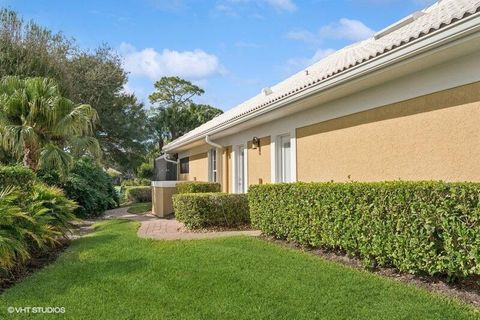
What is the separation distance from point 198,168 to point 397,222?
15.4m

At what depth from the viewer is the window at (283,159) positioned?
11742mm

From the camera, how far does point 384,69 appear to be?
6.59 meters

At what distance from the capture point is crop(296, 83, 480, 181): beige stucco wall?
5.99 meters

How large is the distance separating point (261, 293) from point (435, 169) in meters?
3.36

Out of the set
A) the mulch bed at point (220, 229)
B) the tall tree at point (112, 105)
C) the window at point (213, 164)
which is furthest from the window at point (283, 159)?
the tall tree at point (112, 105)

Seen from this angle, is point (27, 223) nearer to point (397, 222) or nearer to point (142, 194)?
point (397, 222)

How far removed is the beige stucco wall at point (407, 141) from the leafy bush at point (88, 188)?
1164 cm

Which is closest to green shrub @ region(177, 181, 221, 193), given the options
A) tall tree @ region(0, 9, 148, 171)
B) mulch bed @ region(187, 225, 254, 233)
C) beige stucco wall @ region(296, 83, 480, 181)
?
mulch bed @ region(187, 225, 254, 233)

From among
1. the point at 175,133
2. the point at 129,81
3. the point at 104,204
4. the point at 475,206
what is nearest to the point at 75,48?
the point at 129,81

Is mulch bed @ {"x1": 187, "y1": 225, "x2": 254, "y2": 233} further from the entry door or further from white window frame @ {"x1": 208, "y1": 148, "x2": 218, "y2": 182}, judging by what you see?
white window frame @ {"x1": 208, "y1": 148, "x2": 218, "y2": 182}

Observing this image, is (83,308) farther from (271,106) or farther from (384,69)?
(271,106)

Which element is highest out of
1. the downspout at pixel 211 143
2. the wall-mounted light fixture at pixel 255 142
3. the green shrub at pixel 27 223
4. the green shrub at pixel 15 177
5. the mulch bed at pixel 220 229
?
the downspout at pixel 211 143

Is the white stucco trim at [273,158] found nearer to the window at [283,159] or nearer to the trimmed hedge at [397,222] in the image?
the window at [283,159]

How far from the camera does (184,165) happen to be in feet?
78.8
